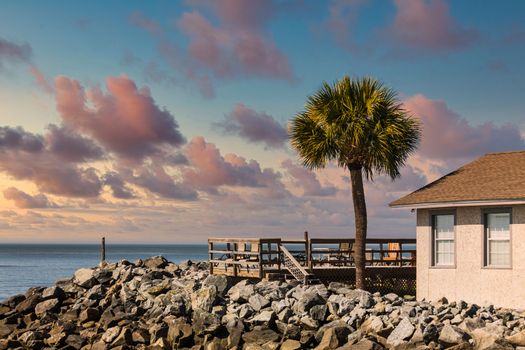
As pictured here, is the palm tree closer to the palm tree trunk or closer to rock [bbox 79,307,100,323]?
the palm tree trunk

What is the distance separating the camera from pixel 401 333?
2109 centimetres

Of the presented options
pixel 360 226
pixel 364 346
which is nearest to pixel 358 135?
pixel 360 226

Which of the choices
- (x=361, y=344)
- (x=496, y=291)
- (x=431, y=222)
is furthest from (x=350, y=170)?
(x=361, y=344)

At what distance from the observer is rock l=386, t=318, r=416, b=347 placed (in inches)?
825

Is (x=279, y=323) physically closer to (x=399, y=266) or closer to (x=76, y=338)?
(x=76, y=338)

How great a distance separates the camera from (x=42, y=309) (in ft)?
101

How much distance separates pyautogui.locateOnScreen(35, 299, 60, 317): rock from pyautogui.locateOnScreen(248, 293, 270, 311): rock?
9.33m

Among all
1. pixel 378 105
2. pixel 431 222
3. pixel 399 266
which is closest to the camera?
pixel 431 222

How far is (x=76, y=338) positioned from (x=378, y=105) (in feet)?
43.2

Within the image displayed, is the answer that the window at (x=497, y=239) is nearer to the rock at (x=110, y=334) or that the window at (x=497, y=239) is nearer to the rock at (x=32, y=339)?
the rock at (x=110, y=334)

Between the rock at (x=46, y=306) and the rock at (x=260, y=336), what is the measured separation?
34.7 feet

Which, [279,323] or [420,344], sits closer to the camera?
[420,344]

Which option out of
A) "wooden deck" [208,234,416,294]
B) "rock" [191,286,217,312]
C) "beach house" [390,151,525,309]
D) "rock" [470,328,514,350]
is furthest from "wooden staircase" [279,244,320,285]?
"rock" [470,328,514,350]

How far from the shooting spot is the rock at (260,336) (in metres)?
22.8
